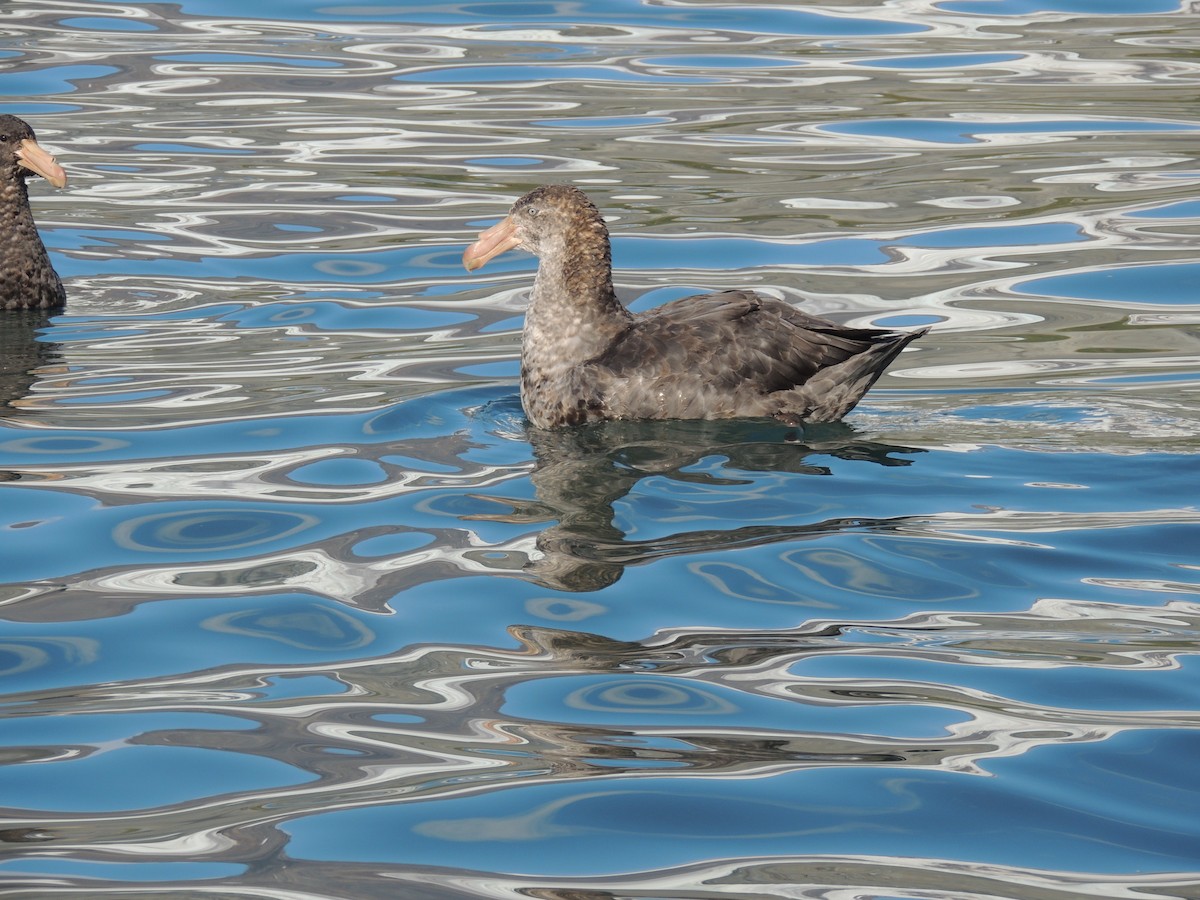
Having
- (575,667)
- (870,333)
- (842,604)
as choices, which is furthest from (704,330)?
(575,667)

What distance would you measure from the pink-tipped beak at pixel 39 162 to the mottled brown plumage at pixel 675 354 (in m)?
3.99

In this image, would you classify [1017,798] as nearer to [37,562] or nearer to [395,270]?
[37,562]

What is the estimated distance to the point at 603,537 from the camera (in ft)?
25.3

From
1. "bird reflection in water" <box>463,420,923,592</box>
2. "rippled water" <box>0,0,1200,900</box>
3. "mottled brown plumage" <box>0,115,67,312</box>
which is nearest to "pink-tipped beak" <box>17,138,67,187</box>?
"mottled brown plumage" <box>0,115,67,312</box>

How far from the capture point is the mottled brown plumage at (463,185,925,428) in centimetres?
916

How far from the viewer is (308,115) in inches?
704

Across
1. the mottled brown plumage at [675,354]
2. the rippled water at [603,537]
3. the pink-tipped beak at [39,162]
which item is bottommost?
the rippled water at [603,537]

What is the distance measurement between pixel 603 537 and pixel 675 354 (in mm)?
1685

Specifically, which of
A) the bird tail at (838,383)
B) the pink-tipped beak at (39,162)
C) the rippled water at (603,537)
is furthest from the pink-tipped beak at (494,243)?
the pink-tipped beak at (39,162)

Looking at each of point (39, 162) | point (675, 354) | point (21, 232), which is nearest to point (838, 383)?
point (675, 354)

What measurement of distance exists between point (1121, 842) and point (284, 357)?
6.83 metres

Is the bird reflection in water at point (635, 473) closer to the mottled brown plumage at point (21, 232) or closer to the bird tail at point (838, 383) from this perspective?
the bird tail at point (838, 383)

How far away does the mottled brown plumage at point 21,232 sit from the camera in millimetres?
11664

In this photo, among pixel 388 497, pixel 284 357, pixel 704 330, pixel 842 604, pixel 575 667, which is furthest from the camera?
pixel 284 357
